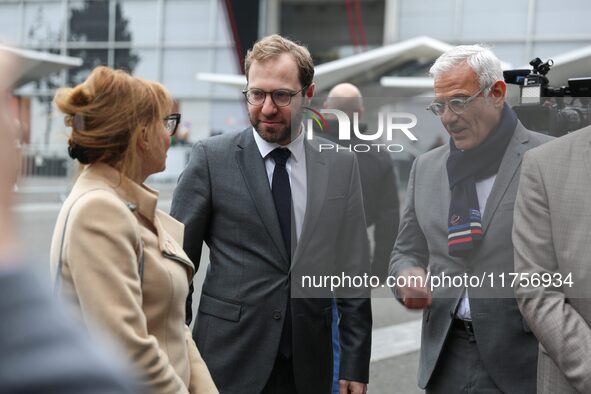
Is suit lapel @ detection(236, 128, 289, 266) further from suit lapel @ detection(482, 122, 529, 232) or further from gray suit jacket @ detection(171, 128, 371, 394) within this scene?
suit lapel @ detection(482, 122, 529, 232)

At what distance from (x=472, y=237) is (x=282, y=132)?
0.77 m

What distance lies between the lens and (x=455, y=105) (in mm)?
2527

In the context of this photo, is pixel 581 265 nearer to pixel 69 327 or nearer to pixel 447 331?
pixel 447 331

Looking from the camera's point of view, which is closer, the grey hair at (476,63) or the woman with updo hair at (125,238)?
the woman with updo hair at (125,238)

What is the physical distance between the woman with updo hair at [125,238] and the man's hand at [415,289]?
74 cm

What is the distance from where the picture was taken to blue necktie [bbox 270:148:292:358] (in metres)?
2.77

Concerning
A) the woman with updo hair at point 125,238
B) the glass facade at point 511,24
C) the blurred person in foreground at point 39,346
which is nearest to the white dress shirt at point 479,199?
the woman with updo hair at point 125,238

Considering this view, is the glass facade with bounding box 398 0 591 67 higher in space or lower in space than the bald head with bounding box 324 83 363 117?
higher

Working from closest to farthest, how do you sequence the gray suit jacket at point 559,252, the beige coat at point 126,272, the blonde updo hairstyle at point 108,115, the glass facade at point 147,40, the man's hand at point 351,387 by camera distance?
1. the beige coat at point 126,272
2. the blonde updo hairstyle at point 108,115
3. the gray suit jacket at point 559,252
4. the man's hand at point 351,387
5. the glass facade at point 147,40

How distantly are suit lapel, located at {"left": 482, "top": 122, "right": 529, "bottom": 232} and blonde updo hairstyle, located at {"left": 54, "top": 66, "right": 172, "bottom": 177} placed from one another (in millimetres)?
1112

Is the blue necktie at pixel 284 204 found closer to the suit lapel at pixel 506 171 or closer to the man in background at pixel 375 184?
the man in background at pixel 375 184

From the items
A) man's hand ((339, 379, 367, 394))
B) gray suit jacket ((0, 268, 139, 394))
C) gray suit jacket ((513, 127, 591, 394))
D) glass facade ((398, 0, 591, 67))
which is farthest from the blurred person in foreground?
glass facade ((398, 0, 591, 67))

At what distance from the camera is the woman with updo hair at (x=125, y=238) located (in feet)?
6.08

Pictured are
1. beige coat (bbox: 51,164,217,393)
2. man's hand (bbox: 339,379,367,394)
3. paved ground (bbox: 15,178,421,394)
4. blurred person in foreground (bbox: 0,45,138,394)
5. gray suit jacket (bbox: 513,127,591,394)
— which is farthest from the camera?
paved ground (bbox: 15,178,421,394)
